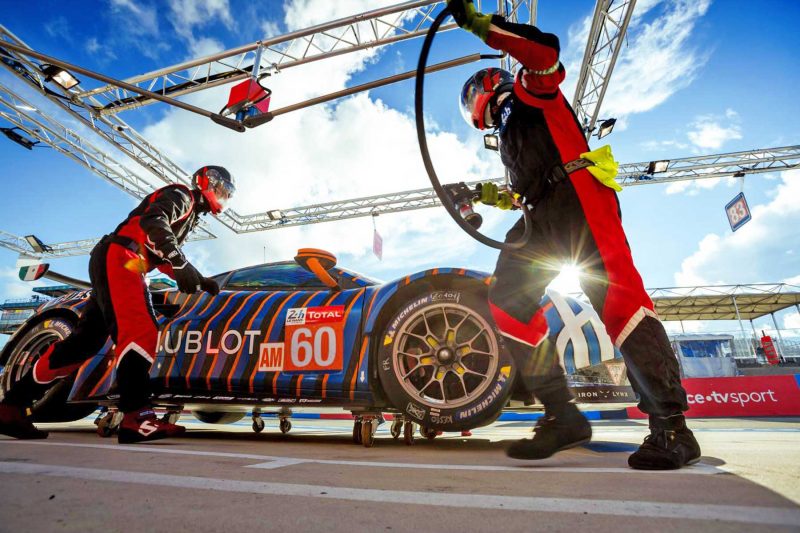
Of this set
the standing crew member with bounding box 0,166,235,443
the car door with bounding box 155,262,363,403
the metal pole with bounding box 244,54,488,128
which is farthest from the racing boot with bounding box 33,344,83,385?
the metal pole with bounding box 244,54,488,128

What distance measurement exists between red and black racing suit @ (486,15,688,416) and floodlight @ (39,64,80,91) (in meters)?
9.94

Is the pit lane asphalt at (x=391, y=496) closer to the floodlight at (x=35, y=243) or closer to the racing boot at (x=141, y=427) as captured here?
the racing boot at (x=141, y=427)

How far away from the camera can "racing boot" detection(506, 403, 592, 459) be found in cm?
161

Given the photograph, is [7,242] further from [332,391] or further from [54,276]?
[332,391]

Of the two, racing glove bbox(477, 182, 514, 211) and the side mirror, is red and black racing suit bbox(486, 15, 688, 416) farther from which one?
the side mirror

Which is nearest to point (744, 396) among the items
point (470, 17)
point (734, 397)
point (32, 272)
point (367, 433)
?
point (734, 397)

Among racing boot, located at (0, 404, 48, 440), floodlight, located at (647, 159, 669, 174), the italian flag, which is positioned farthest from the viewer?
floodlight, located at (647, 159, 669, 174)

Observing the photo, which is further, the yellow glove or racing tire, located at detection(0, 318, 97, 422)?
racing tire, located at detection(0, 318, 97, 422)

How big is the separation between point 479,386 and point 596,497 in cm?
118

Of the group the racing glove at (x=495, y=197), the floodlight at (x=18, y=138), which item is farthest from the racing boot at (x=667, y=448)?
the floodlight at (x=18, y=138)

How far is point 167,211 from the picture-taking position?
266 cm

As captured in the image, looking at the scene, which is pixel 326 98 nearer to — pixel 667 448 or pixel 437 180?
pixel 437 180

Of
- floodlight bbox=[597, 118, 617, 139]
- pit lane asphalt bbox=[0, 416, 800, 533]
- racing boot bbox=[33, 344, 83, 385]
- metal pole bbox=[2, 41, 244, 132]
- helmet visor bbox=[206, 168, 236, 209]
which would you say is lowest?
pit lane asphalt bbox=[0, 416, 800, 533]

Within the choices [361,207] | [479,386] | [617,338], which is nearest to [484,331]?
[479,386]
